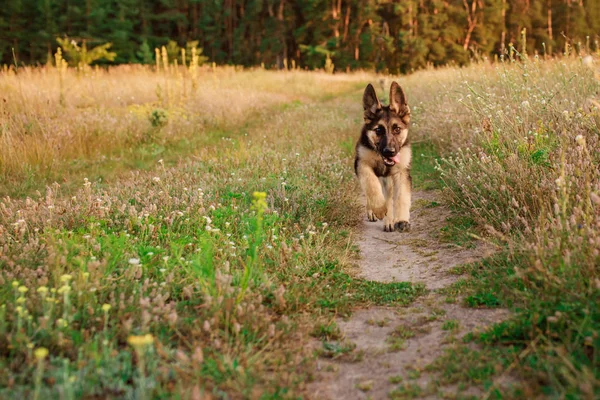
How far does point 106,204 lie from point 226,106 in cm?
893

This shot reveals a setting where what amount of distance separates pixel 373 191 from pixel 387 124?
871 mm

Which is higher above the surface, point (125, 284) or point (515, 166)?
Result: point (515, 166)

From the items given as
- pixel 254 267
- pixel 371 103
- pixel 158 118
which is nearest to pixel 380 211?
pixel 371 103

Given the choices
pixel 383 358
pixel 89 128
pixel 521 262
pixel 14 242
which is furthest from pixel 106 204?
pixel 89 128

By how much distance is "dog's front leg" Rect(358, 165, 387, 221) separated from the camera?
20.4 ft

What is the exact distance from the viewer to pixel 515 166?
5051 millimetres

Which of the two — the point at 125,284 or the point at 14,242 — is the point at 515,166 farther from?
the point at 14,242

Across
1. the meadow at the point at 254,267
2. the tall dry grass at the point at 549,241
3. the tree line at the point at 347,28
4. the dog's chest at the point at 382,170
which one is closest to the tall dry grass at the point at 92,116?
the meadow at the point at 254,267

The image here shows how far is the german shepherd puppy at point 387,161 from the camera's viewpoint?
20.0 ft

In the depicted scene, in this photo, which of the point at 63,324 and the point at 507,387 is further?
the point at 63,324

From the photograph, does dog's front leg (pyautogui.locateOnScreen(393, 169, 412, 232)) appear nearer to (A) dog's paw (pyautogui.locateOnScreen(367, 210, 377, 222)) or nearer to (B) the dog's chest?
(B) the dog's chest

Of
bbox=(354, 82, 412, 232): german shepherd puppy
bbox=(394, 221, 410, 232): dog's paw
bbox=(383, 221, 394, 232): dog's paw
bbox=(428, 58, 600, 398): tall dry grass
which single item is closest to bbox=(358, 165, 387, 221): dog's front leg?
bbox=(354, 82, 412, 232): german shepherd puppy

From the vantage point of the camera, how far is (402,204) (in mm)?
6074

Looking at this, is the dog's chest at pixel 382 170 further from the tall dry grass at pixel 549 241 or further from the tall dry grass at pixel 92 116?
the tall dry grass at pixel 92 116
